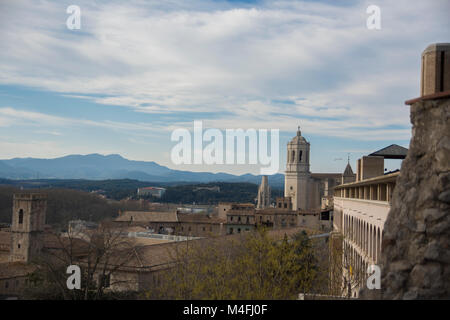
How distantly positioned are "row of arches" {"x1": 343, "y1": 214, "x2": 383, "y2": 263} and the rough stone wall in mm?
5242

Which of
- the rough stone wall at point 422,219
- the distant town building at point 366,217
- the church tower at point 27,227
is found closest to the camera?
the rough stone wall at point 422,219

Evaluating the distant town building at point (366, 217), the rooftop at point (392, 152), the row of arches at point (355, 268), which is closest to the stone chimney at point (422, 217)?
the distant town building at point (366, 217)

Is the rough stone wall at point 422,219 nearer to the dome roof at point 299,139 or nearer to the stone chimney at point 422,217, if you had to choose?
the stone chimney at point 422,217

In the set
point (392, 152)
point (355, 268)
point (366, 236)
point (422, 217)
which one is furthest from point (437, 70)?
point (392, 152)

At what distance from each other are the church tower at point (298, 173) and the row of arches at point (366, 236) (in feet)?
269

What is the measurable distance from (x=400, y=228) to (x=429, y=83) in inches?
121

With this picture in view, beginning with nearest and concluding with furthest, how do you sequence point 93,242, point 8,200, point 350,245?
point 350,245, point 93,242, point 8,200

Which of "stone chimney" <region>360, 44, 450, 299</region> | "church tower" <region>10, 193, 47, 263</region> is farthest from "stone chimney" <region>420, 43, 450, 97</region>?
"church tower" <region>10, 193, 47, 263</region>

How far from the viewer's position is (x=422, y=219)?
743 cm

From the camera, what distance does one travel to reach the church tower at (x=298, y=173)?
107 m
